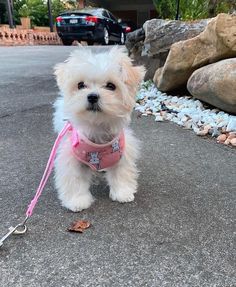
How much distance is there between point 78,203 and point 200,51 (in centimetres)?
366

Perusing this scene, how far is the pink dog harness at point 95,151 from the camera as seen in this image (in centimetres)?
257

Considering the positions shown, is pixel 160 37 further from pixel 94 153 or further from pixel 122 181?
pixel 94 153

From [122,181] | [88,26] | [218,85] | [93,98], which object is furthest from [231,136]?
[88,26]

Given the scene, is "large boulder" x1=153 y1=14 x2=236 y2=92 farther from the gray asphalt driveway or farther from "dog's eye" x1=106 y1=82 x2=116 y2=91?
"dog's eye" x1=106 y1=82 x2=116 y2=91

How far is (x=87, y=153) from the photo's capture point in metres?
2.58

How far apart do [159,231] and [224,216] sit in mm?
471

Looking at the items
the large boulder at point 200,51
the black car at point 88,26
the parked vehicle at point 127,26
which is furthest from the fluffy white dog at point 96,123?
the parked vehicle at point 127,26

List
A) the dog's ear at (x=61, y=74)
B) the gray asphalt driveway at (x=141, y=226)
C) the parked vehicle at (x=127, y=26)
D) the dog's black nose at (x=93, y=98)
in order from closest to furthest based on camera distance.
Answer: the gray asphalt driveway at (x=141, y=226) → the dog's black nose at (x=93, y=98) → the dog's ear at (x=61, y=74) → the parked vehicle at (x=127, y=26)

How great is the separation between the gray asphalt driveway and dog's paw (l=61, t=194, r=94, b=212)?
0.14 ft

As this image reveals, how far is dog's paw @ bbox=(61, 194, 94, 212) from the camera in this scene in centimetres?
257

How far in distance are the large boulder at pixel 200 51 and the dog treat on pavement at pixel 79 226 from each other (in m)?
3.43

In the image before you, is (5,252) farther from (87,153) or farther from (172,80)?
(172,80)

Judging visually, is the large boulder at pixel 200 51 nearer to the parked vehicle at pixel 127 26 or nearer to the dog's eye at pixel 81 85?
the dog's eye at pixel 81 85

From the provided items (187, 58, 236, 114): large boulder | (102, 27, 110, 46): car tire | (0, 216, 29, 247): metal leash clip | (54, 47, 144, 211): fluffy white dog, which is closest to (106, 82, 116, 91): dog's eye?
(54, 47, 144, 211): fluffy white dog
